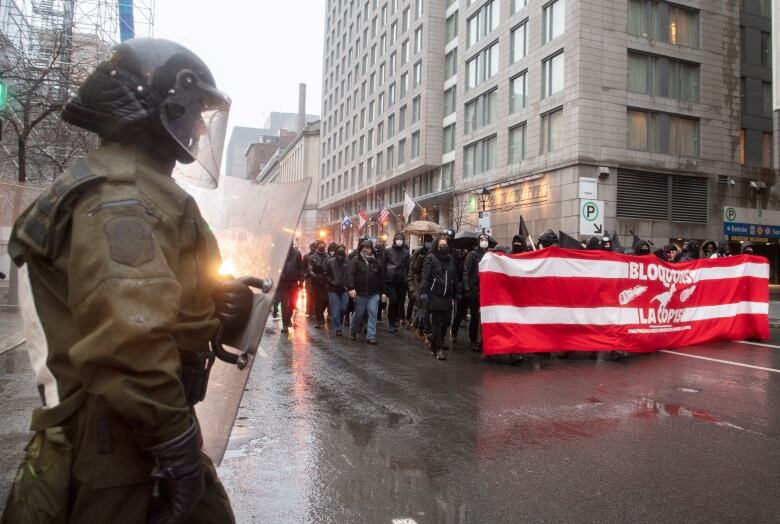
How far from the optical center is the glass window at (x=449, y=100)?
42.0 meters

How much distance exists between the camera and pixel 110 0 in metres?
25.8

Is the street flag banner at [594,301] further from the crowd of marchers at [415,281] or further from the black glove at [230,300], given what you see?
the black glove at [230,300]

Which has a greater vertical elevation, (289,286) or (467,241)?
(467,241)

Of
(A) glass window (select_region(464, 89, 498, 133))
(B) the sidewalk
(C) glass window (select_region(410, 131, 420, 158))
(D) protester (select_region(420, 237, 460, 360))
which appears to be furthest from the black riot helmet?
(C) glass window (select_region(410, 131, 420, 158))

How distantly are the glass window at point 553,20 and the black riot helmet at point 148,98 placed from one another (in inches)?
1190

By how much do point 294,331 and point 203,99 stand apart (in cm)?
1017

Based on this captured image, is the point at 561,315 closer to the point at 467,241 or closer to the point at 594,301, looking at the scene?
the point at 594,301

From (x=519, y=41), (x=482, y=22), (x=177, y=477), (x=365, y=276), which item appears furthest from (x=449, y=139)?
(x=177, y=477)

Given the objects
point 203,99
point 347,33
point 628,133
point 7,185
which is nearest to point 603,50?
point 628,133

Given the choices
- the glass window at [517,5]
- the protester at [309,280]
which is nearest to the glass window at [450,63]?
the glass window at [517,5]

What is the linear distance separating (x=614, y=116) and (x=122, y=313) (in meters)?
29.8

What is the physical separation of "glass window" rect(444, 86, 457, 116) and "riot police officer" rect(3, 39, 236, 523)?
41981 mm

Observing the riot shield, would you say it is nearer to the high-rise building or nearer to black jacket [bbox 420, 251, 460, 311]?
black jacket [bbox 420, 251, 460, 311]

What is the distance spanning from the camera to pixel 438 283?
9156mm
